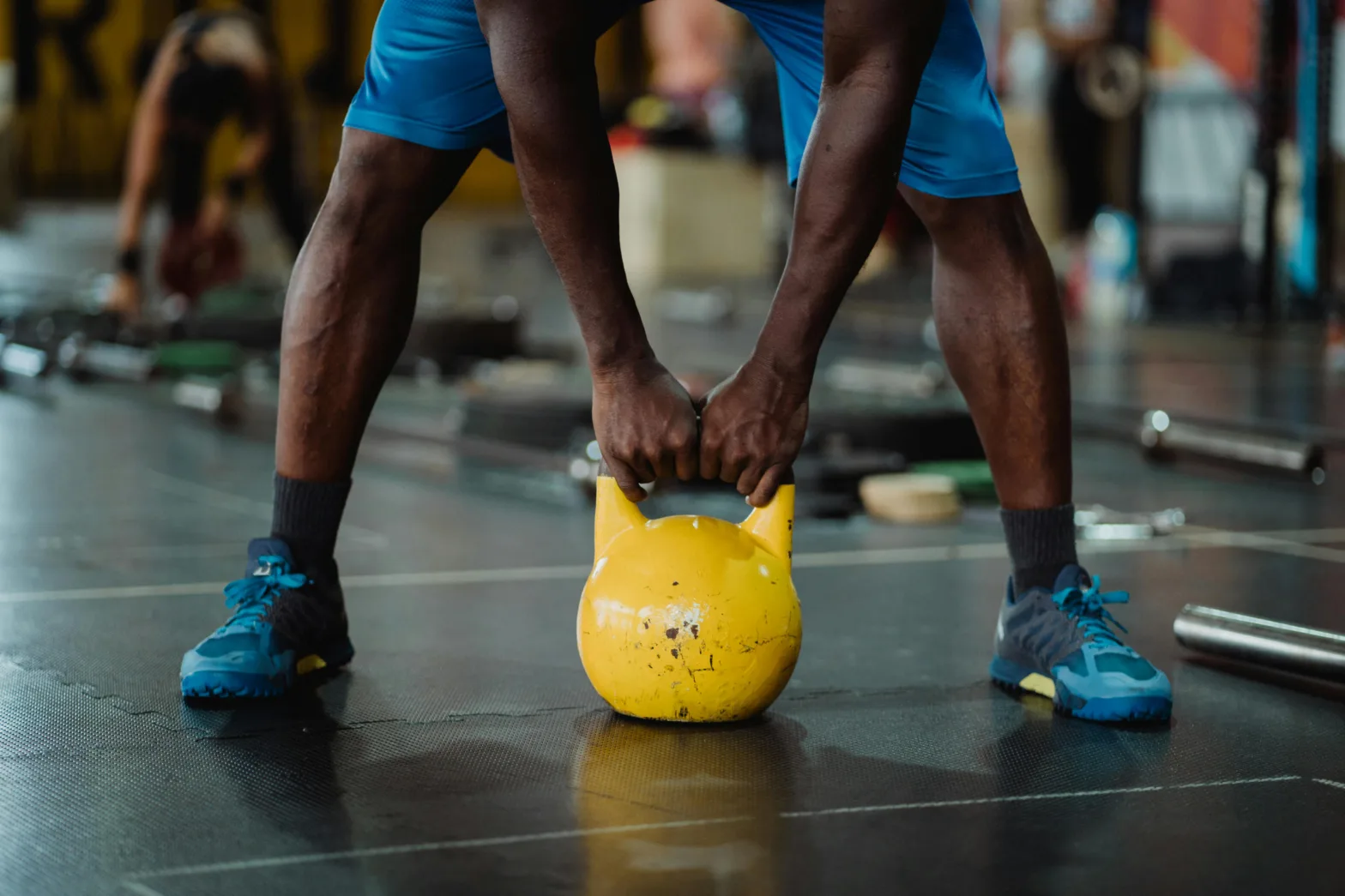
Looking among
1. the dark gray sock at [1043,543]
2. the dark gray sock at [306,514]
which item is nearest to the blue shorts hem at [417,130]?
the dark gray sock at [306,514]

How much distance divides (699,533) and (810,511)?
4.94 feet

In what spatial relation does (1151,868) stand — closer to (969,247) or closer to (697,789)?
(697,789)

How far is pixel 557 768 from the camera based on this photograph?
1594 mm

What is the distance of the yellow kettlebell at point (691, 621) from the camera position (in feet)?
5.62

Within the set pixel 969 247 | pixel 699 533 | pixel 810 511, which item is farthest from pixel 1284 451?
pixel 699 533

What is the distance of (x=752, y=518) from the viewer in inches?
71.4

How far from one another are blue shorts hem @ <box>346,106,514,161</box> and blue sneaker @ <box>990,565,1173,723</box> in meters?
0.73

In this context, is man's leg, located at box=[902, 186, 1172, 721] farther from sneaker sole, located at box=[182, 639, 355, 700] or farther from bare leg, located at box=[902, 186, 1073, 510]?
sneaker sole, located at box=[182, 639, 355, 700]

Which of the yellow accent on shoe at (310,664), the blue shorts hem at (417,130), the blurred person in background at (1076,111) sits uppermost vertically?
the blurred person in background at (1076,111)

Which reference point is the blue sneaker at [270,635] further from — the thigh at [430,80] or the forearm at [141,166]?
the forearm at [141,166]

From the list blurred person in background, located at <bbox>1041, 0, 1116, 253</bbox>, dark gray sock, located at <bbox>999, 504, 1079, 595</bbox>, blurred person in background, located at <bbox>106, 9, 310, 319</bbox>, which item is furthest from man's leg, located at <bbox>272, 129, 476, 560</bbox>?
blurred person in background, located at <bbox>1041, 0, 1116, 253</bbox>

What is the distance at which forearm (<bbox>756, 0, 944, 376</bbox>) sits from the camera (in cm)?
169

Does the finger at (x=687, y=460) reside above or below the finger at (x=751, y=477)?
above

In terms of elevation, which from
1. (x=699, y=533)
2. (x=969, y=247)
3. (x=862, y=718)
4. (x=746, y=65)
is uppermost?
(x=746, y=65)
